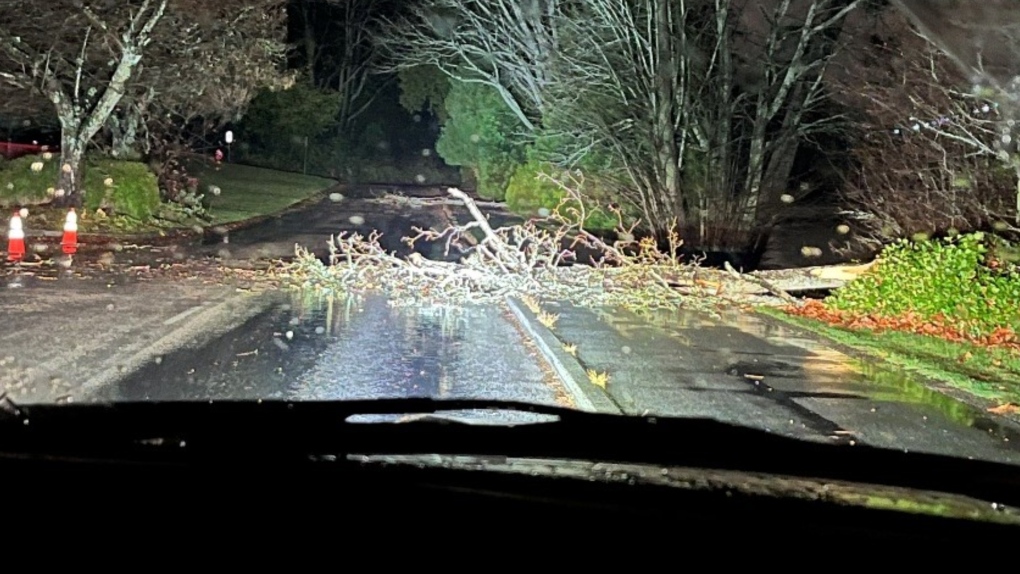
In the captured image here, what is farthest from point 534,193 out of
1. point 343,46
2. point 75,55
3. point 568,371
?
point 343,46

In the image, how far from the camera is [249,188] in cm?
4769

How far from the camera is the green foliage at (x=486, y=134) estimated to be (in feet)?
151

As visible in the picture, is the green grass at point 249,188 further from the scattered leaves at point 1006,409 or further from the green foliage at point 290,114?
the scattered leaves at point 1006,409

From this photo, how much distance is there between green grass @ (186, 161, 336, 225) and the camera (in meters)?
37.6

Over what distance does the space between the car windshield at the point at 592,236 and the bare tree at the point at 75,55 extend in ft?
0.32

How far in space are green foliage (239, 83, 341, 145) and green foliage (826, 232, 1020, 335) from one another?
163 feet

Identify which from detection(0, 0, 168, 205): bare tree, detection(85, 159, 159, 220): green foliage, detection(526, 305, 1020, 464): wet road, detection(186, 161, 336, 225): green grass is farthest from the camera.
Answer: detection(186, 161, 336, 225): green grass

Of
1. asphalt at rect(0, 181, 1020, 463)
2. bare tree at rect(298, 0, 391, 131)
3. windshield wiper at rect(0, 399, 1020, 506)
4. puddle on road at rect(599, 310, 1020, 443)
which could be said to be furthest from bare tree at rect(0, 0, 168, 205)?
bare tree at rect(298, 0, 391, 131)

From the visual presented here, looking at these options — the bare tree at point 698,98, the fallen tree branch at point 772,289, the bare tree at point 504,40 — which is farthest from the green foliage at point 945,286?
the bare tree at point 504,40

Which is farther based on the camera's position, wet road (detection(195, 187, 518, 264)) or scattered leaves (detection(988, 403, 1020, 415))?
wet road (detection(195, 187, 518, 264))

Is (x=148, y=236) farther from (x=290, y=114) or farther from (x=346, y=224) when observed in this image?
(x=290, y=114)

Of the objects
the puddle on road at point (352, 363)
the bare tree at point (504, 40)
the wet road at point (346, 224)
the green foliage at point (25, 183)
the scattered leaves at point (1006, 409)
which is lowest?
the wet road at point (346, 224)

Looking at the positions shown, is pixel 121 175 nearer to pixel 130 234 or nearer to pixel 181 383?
pixel 130 234

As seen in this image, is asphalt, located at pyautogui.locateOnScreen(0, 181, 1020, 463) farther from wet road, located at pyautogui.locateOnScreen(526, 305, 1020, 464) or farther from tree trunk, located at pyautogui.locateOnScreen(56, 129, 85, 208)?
tree trunk, located at pyautogui.locateOnScreen(56, 129, 85, 208)
